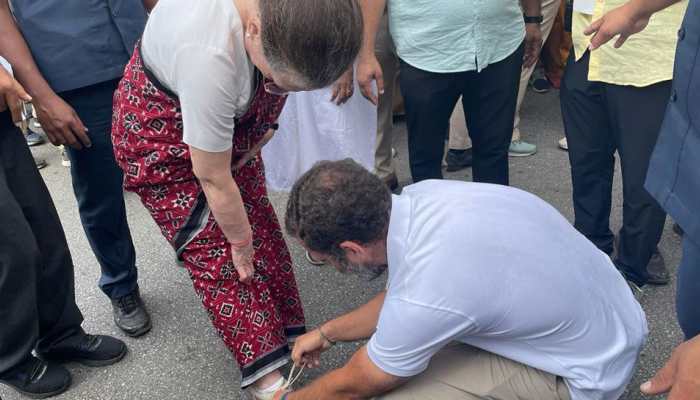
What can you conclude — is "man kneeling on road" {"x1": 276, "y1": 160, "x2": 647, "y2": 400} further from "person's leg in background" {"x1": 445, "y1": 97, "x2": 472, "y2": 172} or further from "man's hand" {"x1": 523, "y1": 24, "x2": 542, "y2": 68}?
"person's leg in background" {"x1": 445, "y1": 97, "x2": 472, "y2": 172}

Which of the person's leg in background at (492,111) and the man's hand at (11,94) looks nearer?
the man's hand at (11,94)

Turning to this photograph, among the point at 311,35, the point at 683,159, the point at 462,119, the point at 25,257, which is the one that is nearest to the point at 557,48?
the point at 462,119

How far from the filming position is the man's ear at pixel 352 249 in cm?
135

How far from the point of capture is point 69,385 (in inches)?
79.6

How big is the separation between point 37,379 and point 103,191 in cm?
62

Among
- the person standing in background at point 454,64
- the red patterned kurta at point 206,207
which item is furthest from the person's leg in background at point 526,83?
the red patterned kurta at point 206,207

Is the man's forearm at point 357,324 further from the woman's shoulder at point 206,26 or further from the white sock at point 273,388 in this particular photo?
the woman's shoulder at point 206,26

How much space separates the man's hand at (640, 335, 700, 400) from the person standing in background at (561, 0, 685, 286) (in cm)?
104

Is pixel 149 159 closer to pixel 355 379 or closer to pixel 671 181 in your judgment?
pixel 355 379

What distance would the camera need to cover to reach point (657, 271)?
2.29 m

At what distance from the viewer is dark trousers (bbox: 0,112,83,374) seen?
5.65 feet

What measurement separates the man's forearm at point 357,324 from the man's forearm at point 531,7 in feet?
4.78

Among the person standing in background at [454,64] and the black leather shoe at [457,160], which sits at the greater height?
the person standing in background at [454,64]

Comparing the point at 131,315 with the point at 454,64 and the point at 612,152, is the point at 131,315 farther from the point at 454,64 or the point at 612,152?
the point at 612,152
